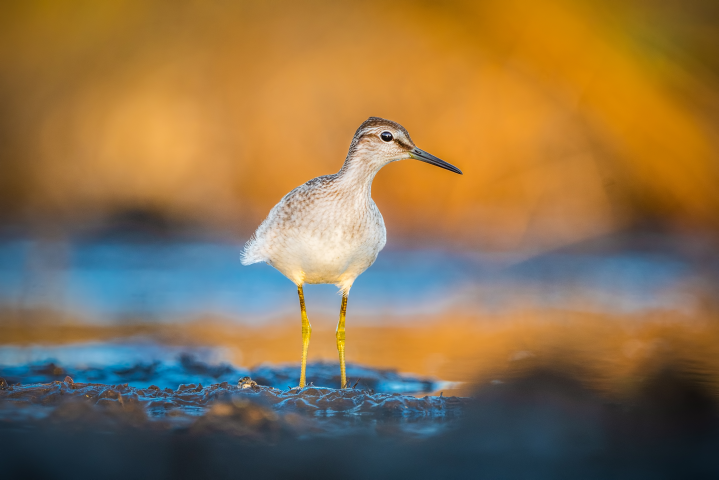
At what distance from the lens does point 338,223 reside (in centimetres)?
562

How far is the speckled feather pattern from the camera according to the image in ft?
18.5

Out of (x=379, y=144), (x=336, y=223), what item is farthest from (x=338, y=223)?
(x=379, y=144)

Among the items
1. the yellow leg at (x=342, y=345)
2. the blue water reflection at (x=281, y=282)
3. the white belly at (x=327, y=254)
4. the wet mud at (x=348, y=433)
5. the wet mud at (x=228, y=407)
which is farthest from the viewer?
the blue water reflection at (x=281, y=282)

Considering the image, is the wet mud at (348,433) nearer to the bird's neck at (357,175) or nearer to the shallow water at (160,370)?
the shallow water at (160,370)

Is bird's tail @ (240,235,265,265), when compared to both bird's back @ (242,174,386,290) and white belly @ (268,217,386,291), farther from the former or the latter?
white belly @ (268,217,386,291)

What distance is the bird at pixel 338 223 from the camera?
5.63 metres

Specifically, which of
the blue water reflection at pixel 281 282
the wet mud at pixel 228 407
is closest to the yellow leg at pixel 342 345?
the wet mud at pixel 228 407

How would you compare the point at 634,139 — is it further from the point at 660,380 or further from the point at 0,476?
the point at 0,476

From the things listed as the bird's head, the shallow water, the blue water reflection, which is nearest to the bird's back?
the bird's head

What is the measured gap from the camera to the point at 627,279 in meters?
10.3

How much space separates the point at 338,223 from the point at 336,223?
0.05 ft

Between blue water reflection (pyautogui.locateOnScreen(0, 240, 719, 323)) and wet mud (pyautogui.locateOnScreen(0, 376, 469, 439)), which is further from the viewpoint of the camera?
blue water reflection (pyautogui.locateOnScreen(0, 240, 719, 323))

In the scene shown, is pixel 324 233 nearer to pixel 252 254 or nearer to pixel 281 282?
pixel 252 254

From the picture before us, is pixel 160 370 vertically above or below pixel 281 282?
below
